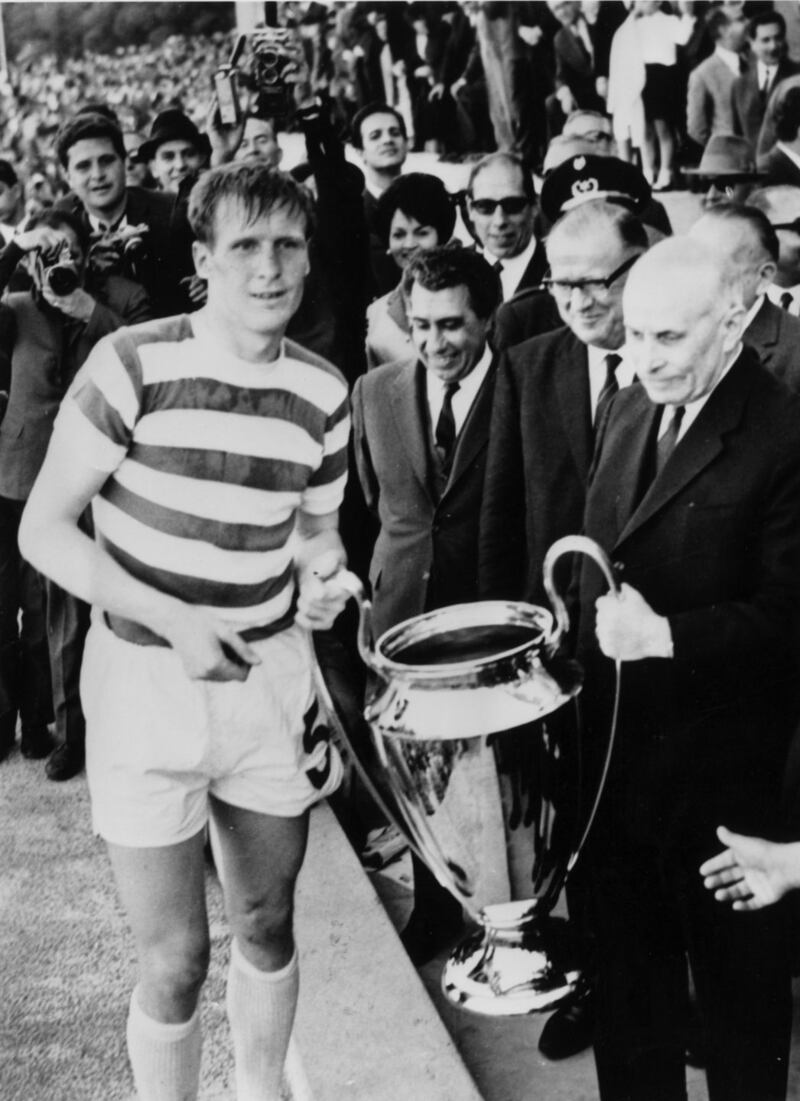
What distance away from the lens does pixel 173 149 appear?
6.29 feet

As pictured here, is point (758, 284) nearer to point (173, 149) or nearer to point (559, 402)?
point (559, 402)

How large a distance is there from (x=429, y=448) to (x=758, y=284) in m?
0.52

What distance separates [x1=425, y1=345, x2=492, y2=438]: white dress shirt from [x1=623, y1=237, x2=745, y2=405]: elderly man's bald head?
314 mm

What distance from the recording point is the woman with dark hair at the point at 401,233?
2.01 meters

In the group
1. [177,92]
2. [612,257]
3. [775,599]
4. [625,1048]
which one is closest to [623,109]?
[612,257]

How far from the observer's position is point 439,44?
7.22 ft

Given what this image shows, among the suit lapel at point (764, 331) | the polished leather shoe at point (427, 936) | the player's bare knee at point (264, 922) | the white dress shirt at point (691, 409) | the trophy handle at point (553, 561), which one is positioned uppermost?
the suit lapel at point (764, 331)

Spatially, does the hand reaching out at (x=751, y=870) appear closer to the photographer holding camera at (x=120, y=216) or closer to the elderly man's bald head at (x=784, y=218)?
the elderly man's bald head at (x=784, y=218)

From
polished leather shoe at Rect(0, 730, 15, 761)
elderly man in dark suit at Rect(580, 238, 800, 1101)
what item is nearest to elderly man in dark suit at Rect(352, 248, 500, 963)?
elderly man in dark suit at Rect(580, 238, 800, 1101)

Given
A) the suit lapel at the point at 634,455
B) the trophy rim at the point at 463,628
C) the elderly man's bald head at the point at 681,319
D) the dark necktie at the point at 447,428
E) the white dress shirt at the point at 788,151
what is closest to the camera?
the trophy rim at the point at 463,628

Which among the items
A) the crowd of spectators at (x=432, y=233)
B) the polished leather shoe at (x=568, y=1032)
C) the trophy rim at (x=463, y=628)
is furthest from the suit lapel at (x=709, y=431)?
the polished leather shoe at (x=568, y=1032)

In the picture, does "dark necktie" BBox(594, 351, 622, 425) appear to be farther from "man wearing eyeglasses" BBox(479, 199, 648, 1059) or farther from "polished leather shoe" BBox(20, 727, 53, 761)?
"polished leather shoe" BBox(20, 727, 53, 761)

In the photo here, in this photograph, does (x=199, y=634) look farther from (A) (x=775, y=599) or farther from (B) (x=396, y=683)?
(A) (x=775, y=599)

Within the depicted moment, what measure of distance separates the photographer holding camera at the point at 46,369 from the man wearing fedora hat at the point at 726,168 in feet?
3.11
